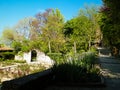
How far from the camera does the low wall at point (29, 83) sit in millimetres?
5041

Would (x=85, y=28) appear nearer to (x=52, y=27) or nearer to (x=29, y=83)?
(x=52, y=27)

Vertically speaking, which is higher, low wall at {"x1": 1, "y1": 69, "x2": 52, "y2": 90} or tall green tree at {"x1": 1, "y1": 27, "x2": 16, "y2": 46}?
tall green tree at {"x1": 1, "y1": 27, "x2": 16, "y2": 46}

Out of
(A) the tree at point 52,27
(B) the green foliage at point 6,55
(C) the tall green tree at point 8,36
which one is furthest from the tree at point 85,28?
(C) the tall green tree at point 8,36

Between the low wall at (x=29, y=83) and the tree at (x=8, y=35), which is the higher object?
the tree at (x=8, y=35)

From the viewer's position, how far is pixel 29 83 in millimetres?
6199

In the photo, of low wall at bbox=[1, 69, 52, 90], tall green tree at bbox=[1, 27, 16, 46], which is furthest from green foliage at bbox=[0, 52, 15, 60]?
low wall at bbox=[1, 69, 52, 90]

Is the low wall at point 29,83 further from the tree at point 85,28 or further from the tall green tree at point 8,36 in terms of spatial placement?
the tall green tree at point 8,36

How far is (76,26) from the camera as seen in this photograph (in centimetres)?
6391

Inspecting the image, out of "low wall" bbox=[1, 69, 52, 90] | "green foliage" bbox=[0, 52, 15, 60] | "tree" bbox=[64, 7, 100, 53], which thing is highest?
"tree" bbox=[64, 7, 100, 53]

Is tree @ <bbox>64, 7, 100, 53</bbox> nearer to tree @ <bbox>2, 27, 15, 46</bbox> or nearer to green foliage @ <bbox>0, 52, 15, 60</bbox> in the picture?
green foliage @ <bbox>0, 52, 15, 60</bbox>

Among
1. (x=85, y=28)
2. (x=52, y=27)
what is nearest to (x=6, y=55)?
(x=52, y=27)

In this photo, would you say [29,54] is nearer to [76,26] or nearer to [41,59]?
[41,59]

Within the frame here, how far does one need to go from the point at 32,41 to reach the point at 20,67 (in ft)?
97.1

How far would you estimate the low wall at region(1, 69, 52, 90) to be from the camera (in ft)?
16.5
